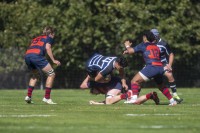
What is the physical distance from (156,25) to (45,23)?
17.3ft

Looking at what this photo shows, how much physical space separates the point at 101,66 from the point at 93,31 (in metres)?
18.3

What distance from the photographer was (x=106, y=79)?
800 inches

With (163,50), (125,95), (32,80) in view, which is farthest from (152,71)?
(32,80)

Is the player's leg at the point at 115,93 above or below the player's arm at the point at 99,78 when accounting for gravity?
below

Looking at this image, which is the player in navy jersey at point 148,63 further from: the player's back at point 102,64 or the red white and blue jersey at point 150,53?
the player's back at point 102,64

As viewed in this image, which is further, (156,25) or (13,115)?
(156,25)

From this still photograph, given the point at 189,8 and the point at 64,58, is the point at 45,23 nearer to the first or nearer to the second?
the point at 64,58

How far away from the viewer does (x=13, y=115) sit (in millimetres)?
14570

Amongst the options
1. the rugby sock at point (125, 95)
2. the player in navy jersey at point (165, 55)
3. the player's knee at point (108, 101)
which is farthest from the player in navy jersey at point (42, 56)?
the player in navy jersey at point (165, 55)

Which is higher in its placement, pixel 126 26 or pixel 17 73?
pixel 126 26

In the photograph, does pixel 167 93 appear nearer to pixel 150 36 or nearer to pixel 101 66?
pixel 150 36

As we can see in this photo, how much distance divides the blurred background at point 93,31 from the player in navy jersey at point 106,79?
17270mm

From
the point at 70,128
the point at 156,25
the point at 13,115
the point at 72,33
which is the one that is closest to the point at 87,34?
the point at 72,33

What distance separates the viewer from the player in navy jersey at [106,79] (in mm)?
19438
